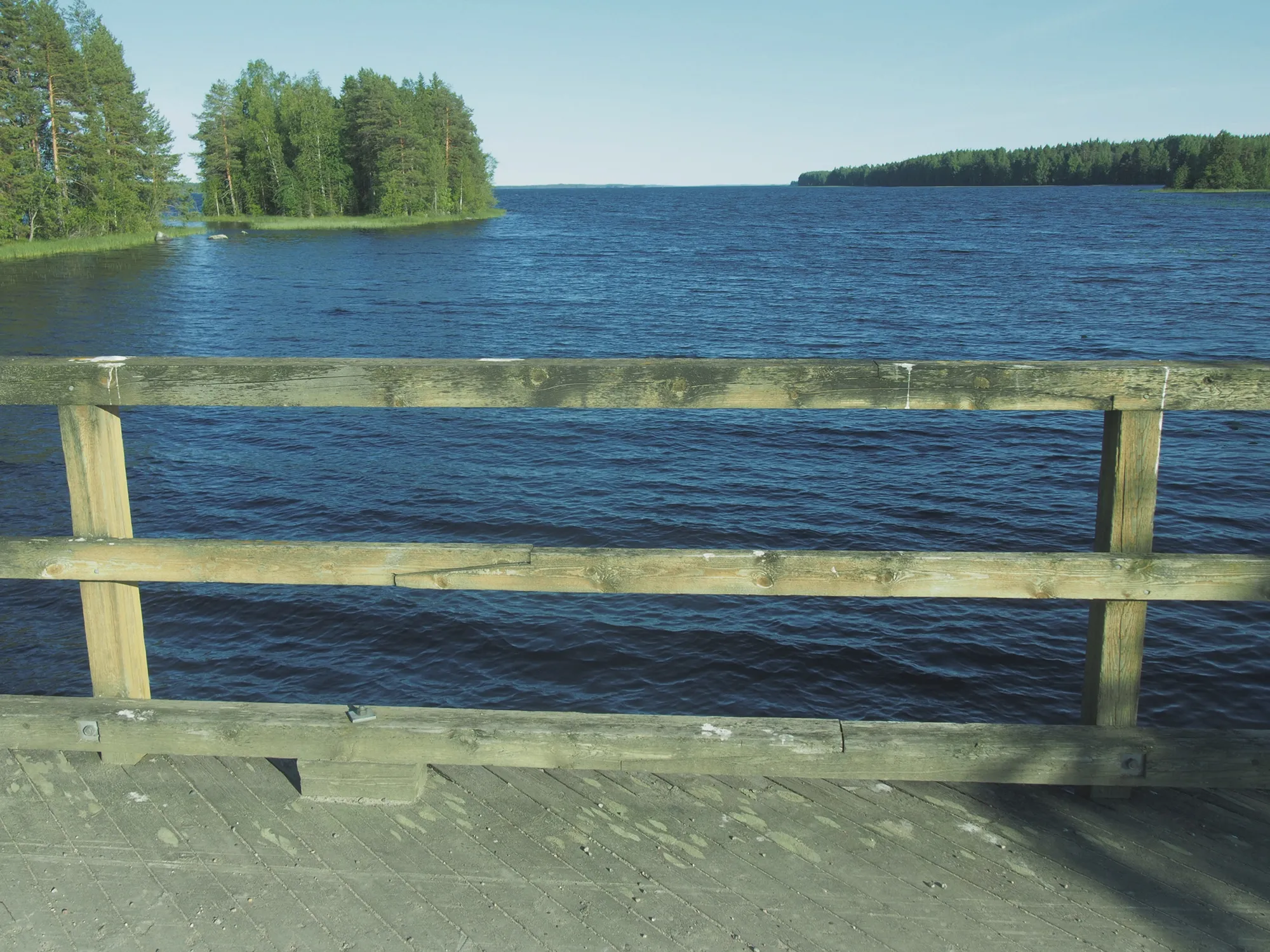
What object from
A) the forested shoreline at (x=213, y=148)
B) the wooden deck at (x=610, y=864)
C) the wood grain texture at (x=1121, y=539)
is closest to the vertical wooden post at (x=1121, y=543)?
the wood grain texture at (x=1121, y=539)

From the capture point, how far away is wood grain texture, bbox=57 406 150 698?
3.59 metres

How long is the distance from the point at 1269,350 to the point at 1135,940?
30.0 metres

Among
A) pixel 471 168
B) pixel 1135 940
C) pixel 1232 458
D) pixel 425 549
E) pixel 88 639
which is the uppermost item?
pixel 471 168

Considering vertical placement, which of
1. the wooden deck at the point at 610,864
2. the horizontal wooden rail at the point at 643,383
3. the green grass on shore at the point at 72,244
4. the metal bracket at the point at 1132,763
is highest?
the green grass on shore at the point at 72,244

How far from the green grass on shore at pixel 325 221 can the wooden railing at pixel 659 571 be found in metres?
99.7

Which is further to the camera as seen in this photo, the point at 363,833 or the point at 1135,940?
the point at 363,833

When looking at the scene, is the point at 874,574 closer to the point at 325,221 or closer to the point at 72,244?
the point at 72,244

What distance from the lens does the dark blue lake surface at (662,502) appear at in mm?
11367

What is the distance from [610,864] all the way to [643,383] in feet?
4.95

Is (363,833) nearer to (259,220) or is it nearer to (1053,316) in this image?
(1053,316)

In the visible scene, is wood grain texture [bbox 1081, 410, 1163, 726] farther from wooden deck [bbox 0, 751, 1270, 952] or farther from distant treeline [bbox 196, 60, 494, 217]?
distant treeline [bbox 196, 60, 494, 217]

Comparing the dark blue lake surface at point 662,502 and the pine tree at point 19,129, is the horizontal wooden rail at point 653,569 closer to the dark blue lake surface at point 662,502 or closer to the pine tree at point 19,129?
the dark blue lake surface at point 662,502

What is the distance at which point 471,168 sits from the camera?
4628 inches

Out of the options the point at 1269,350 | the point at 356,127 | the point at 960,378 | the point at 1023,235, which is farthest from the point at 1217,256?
the point at 356,127
